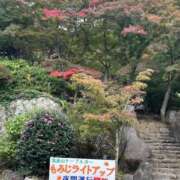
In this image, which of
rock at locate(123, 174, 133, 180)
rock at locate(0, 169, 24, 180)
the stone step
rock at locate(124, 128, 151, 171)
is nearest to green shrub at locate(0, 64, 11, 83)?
rock at locate(0, 169, 24, 180)

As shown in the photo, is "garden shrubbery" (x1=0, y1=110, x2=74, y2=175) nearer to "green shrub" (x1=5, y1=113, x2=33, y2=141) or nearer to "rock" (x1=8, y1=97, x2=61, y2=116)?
"green shrub" (x1=5, y1=113, x2=33, y2=141)

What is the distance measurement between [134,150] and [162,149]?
165 cm

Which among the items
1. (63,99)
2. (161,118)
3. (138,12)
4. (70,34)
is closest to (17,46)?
(70,34)

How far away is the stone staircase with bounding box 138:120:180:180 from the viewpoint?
38.0ft

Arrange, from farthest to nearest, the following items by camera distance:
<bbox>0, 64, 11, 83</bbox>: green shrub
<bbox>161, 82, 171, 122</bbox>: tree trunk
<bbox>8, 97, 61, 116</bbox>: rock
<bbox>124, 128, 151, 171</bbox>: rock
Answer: <bbox>161, 82, 171, 122</bbox>: tree trunk
<bbox>0, 64, 11, 83</bbox>: green shrub
<bbox>8, 97, 61, 116</bbox>: rock
<bbox>124, 128, 151, 171</bbox>: rock

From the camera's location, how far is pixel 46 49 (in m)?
14.9

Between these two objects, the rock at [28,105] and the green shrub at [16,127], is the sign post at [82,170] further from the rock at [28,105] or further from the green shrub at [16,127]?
the rock at [28,105]

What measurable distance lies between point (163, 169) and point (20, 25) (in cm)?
739

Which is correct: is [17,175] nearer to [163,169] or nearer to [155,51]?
[163,169]

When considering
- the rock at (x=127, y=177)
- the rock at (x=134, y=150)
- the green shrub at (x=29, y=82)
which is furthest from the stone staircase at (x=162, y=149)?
the green shrub at (x=29, y=82)

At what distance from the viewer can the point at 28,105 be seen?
12023mm

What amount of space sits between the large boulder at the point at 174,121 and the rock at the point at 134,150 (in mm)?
1951

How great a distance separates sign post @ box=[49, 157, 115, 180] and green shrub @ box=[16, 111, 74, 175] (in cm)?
121

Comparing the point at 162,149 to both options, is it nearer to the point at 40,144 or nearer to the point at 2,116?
the point at 40,144
